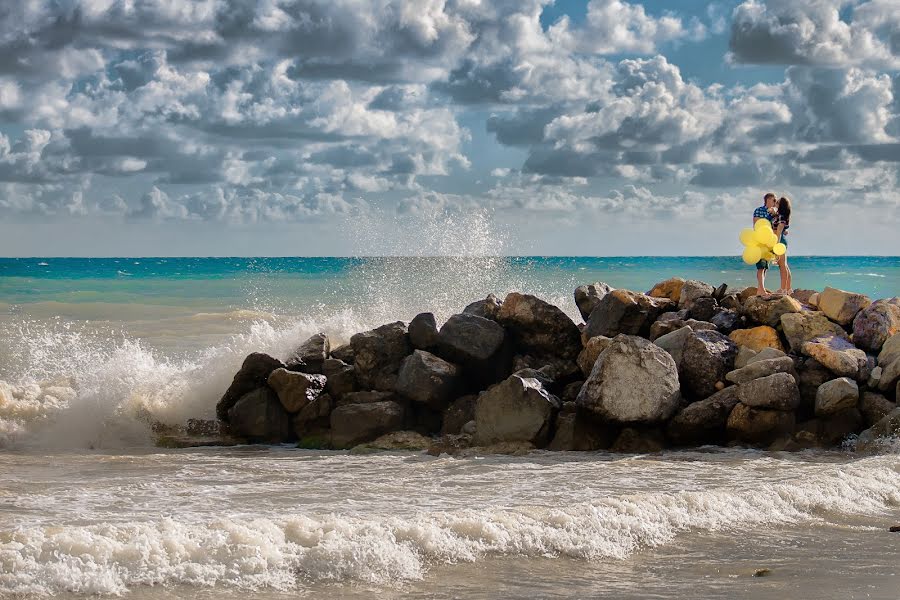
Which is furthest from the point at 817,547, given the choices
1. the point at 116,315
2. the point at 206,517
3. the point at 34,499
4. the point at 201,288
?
the point at 201,288

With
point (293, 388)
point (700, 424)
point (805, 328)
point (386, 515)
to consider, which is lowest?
point (386, 515)

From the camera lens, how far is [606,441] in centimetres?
995

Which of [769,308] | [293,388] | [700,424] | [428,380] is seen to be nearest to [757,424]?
[700,424]

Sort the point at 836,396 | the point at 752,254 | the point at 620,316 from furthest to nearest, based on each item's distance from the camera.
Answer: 1. the point at 752,254
2. the point at 620,316
3. the point at 836,396

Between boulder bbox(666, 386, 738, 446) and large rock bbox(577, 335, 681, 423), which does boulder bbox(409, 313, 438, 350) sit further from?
boulder bbox(666, 386, 738, 446)

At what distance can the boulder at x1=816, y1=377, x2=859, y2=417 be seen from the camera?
1004cm

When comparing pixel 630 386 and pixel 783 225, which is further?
pixel 783 225

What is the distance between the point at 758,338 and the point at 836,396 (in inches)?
54.8

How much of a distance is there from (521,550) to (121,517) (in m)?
2.75

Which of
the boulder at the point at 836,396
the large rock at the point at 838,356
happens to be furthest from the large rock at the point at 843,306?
the boulder at the point at 836,396

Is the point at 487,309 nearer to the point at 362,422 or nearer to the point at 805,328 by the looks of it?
the point at 362,422

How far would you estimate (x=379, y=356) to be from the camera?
37.8 feet

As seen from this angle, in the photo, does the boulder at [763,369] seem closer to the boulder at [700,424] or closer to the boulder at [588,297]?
the boulder at [700,424]

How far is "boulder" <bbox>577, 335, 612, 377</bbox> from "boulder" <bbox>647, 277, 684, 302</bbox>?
2315mm
